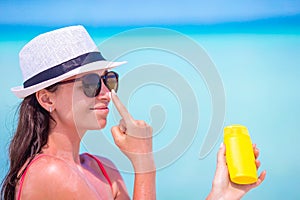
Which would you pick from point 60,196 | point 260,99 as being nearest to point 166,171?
point 260,99

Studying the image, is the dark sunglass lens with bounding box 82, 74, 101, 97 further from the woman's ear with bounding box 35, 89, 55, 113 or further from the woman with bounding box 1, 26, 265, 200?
the woman's ear with bounding box 35, 89, 55, 113

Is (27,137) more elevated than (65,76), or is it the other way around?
(65,76)

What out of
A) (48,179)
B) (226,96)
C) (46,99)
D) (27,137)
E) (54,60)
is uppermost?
(226,96)

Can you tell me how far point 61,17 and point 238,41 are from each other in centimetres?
179

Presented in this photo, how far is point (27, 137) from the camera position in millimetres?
1378

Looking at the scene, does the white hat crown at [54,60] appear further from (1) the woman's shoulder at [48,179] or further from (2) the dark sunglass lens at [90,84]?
(1) the woman's shoulder at [48,179]

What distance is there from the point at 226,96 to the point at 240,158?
276 cm

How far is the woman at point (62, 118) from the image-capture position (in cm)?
130

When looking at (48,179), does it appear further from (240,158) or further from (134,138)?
(240,158)

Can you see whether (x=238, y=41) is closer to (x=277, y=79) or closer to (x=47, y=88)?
(x=277, y=79)

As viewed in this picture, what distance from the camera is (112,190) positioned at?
5.14 ft

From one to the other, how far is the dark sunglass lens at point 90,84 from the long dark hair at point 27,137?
94 millimetres

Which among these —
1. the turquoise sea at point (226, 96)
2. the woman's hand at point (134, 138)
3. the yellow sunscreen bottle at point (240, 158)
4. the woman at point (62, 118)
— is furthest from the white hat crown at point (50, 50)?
the turquoise sea at point (226, 96)

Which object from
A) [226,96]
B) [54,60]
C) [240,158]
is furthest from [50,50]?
[226,96]
